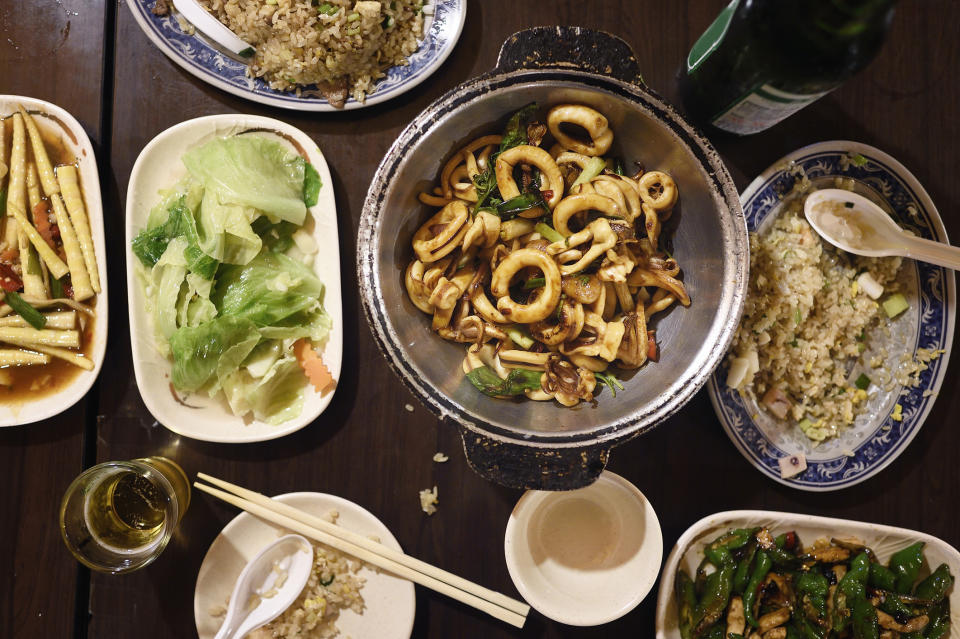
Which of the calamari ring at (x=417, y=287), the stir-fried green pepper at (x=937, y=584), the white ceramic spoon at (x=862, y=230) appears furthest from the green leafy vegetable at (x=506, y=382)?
the stir-fried green pepper at (x=937, y=584)

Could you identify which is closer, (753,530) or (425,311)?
(425,311)

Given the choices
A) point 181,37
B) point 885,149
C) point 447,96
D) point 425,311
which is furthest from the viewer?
point 885,149

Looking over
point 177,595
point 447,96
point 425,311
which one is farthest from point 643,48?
point 177,595

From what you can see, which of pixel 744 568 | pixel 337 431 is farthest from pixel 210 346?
pixel 744 568

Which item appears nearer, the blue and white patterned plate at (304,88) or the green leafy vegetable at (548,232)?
the green leafy vegetable at (548,232)

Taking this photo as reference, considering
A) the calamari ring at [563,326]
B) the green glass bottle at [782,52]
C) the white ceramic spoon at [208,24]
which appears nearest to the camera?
the green glass bottle at [782,52]

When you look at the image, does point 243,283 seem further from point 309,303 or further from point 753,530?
point 753,530

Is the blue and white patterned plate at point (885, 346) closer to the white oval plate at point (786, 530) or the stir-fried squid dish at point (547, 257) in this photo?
the white oval plate at point (786, 530)
